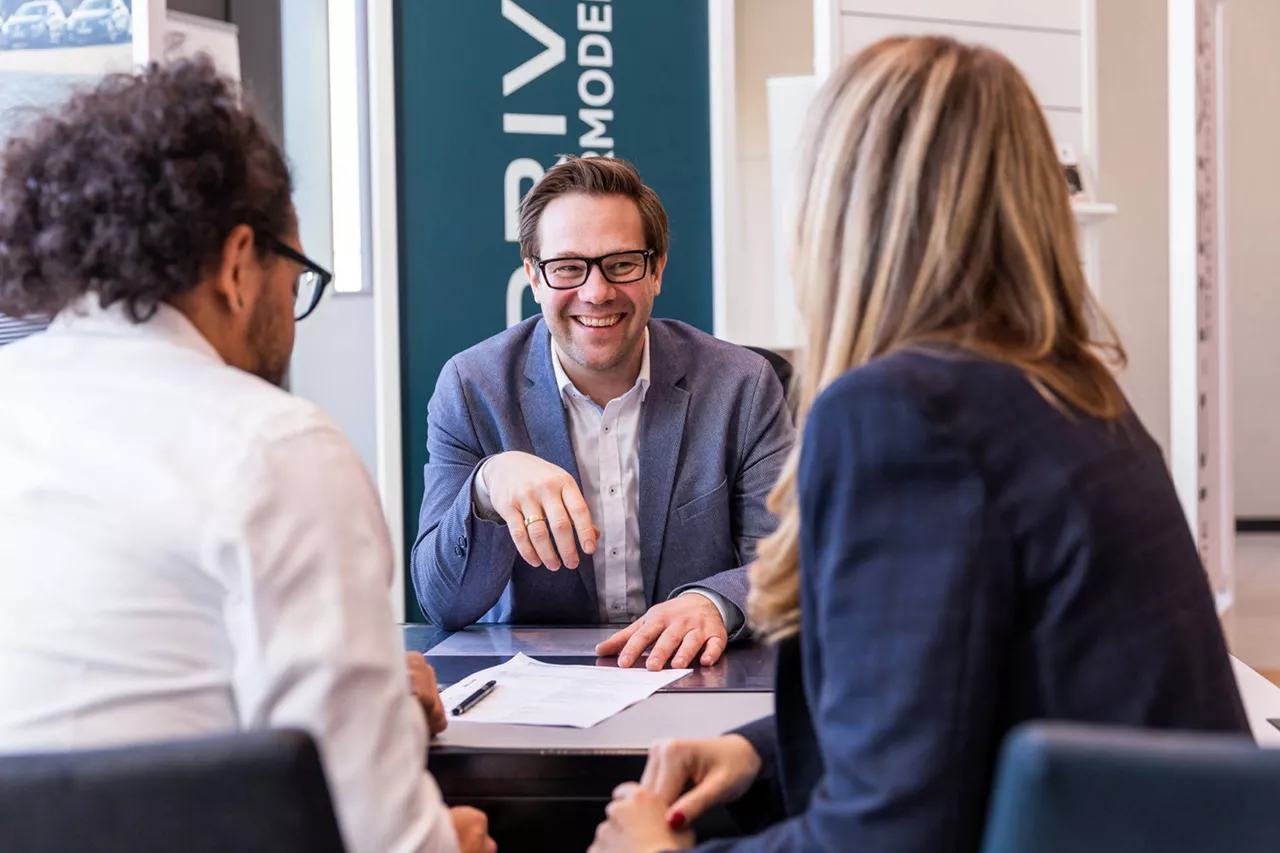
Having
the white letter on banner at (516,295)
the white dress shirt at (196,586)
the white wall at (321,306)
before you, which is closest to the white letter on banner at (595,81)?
the white letter on banner at (516,295)

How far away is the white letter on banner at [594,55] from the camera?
347cm

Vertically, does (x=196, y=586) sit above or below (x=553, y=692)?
above

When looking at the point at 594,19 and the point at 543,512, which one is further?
the point at 594,19

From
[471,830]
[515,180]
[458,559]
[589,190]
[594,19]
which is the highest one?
[594,19]

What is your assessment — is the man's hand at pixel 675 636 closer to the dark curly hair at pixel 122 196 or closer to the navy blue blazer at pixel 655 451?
the navy blue blazer at pixel 655 451

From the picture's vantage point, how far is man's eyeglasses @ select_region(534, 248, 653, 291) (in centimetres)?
209

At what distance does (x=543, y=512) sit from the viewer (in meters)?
1.68

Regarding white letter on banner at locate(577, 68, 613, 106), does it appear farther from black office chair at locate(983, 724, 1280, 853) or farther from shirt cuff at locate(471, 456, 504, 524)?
black office chair at locate(983, 724, 1280, 853)

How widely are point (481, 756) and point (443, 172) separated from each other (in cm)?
247

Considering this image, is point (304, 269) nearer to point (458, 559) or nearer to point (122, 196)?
point (122, 196)

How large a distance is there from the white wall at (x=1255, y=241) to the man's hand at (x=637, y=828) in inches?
246

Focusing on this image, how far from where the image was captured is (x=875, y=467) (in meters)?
0.80

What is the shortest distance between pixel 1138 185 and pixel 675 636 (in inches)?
212

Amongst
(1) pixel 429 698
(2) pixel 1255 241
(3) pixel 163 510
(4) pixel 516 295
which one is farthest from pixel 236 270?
(2) pixel 1255 241
